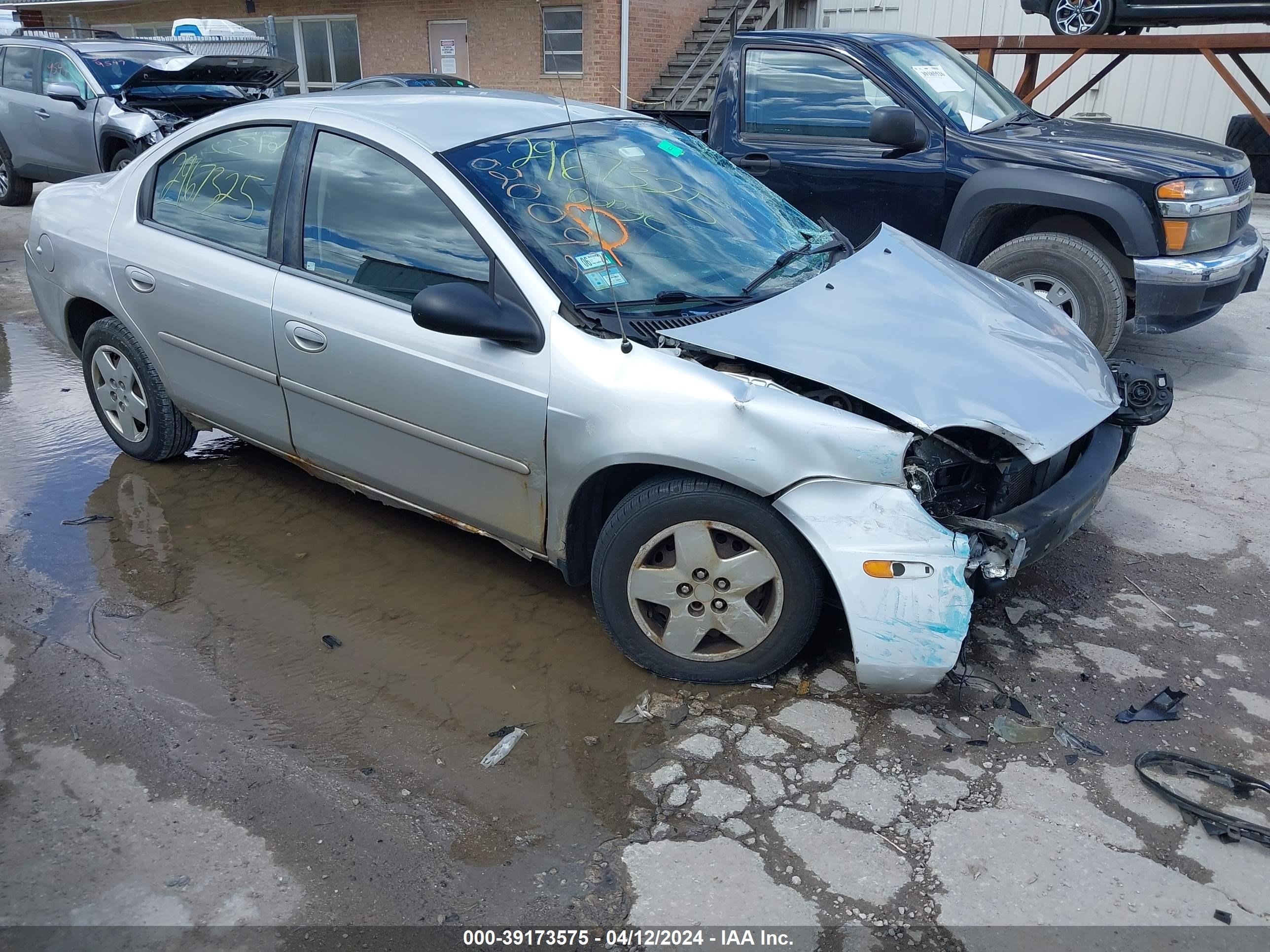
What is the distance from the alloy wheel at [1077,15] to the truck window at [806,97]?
5668 millimetres

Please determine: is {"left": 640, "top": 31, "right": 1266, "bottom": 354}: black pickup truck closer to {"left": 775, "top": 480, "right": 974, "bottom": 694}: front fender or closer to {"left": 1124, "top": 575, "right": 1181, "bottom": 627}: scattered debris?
{"left": 1124, "top": 575, "right": 1181, "bottom": 627}: scattered debris

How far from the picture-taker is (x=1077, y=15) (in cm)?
1087

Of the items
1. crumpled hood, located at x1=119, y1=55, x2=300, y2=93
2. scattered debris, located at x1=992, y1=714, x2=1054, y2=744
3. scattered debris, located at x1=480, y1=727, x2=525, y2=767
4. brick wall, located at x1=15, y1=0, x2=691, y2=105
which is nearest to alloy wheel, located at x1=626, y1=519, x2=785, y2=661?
scattered debris, located at x1=480, y1=727, x2=525, y2=767

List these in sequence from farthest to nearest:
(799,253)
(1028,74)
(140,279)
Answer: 1. (1028,74)
2. (140,279)
3. (799,253)

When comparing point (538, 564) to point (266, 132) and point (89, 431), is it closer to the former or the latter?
point (266, 132)

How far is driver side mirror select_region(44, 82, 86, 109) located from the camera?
10.5 meters

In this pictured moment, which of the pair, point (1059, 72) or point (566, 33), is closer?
point (1059, 72)

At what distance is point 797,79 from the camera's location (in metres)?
6.58

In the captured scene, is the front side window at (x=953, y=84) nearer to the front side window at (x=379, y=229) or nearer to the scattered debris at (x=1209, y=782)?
the front side window at (x=379, y=229)

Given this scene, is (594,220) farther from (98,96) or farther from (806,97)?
(98,96)

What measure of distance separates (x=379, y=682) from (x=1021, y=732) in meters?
2.04

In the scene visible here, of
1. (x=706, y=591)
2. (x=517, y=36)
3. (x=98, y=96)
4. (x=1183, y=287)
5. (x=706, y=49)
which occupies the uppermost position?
(x=517, y=36)

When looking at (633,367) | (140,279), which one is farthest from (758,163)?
(633,367)

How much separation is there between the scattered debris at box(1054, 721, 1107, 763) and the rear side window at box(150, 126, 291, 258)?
10.6 feet
